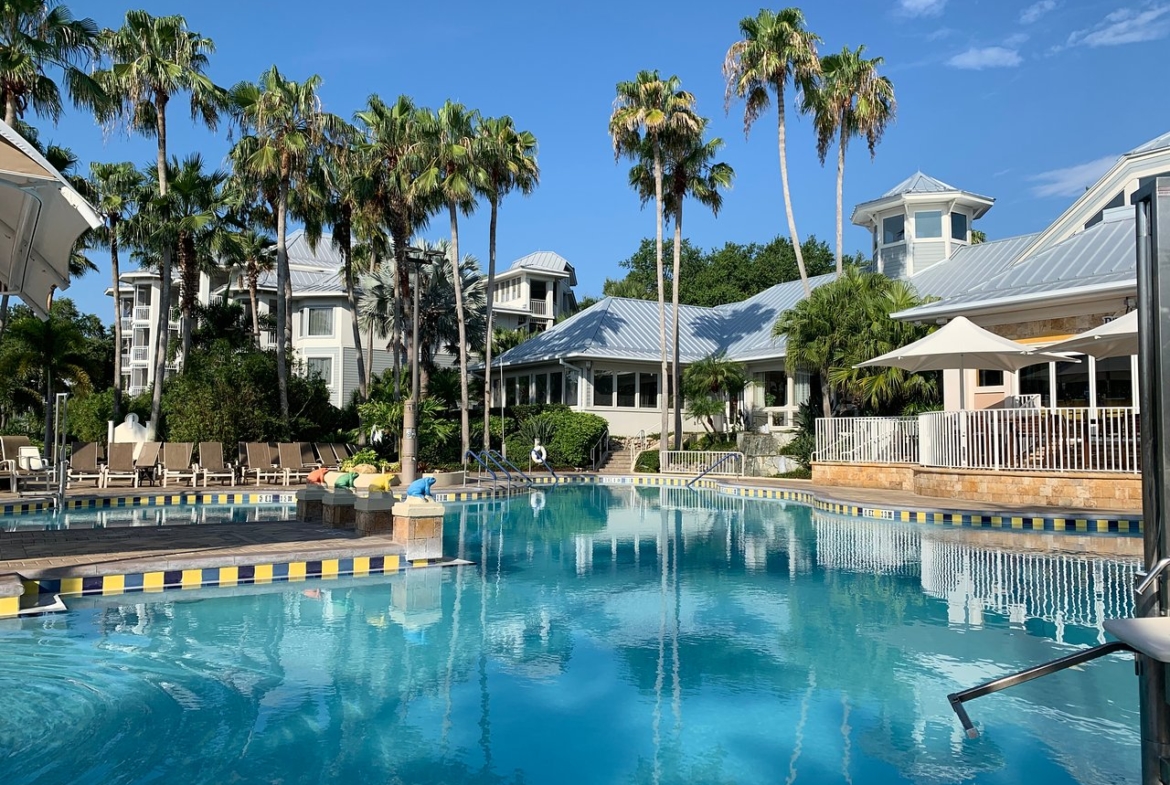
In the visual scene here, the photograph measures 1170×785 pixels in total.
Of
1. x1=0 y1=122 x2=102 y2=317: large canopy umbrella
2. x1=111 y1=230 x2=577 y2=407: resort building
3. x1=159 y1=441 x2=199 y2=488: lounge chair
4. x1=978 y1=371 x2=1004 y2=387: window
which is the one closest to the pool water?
x1=159 y1=441 x2=199 y2=488: lounge chair

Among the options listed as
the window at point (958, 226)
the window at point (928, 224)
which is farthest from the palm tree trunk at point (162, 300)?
the window at point (958, 226)

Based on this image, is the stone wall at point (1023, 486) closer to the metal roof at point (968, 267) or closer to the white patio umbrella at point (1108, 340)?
the white patio umbrella at point (1108, 340)

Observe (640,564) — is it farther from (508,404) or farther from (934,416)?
(508,404)

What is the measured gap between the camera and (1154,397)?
2502 mm

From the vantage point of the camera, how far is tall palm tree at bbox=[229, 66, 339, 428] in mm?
23609

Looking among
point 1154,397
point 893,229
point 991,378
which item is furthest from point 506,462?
point 1154,397

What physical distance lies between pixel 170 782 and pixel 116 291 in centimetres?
2896

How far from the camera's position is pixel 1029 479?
606 inches

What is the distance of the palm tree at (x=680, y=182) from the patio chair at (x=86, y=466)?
16480 millimetres

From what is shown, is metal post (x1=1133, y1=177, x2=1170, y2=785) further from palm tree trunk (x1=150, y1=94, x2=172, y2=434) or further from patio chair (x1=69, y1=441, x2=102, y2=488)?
palm tree trunk (x1=150, y1=94, x2=172, y2=434)

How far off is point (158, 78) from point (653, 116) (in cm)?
1432

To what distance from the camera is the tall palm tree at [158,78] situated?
22797mm

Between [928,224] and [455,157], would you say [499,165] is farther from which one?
[928,224]

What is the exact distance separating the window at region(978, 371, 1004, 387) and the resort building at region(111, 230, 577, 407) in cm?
2338
